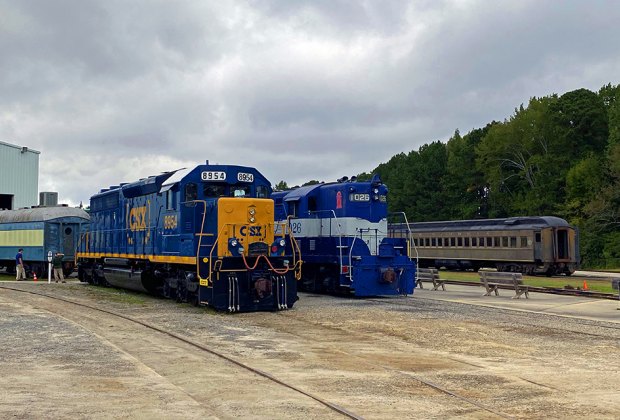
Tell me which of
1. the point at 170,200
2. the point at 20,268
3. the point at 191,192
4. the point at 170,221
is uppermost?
the point at 191,192

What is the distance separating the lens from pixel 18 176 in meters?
47.4

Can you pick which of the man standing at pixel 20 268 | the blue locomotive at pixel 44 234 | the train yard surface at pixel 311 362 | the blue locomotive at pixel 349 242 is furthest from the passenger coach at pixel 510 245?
the man standing at pixel 20 268

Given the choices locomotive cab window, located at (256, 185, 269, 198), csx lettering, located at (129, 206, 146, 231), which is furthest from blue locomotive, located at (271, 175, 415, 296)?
csx lettering, located at (129, 206, 146, 231)

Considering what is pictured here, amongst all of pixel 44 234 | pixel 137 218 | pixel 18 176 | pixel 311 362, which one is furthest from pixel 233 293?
pixel 18 176

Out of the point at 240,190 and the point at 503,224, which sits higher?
the point at 240,190

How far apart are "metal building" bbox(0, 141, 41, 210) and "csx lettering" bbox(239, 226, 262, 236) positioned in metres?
34.8

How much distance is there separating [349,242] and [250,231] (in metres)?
4.69

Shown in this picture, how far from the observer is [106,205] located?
992 inches

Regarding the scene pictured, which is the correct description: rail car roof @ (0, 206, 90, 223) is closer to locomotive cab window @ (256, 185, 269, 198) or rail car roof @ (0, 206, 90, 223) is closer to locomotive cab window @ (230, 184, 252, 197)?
locomotive cab window @ (230, 184, 252, 197)

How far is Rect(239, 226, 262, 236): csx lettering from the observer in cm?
1698

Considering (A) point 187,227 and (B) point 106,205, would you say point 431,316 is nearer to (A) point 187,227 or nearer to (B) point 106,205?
(A) point 187,227

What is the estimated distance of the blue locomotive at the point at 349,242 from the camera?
67.9 ft

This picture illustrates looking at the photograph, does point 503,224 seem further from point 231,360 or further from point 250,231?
point 231,360

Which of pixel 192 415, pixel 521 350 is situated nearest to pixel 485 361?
pixel 521 350
